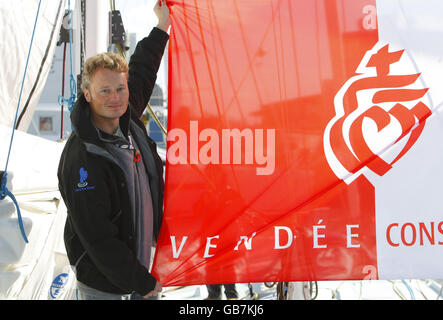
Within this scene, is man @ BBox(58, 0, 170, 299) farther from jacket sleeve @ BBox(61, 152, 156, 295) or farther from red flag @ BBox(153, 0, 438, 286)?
red flag @ BBox(153, 0, 438, 286)

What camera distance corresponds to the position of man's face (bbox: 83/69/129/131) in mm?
1519

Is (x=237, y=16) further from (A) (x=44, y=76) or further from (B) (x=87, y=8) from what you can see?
(A) (x=44, y=76)

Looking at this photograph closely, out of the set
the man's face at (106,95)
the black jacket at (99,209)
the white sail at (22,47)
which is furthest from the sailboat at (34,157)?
the man's face at (106,95)

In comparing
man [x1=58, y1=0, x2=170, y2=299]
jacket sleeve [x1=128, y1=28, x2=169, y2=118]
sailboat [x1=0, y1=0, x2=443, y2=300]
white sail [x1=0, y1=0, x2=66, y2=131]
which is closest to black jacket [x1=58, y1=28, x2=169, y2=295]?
man [x1=58, y1=0, x2=170, y2=299]

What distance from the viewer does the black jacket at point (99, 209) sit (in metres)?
1.43

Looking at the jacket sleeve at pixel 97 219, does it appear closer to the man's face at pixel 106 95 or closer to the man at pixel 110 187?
the man at pixel 110 187

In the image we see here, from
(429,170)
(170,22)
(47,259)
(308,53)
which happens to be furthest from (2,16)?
(429,170)

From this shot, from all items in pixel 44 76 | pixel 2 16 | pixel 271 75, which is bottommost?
pixel 271 75

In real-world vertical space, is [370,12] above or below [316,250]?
above

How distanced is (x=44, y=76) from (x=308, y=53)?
1.42 meters

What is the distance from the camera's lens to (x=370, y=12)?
1.66 metres

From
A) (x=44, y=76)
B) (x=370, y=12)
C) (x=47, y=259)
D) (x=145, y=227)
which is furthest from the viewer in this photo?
(x=44, y=76)

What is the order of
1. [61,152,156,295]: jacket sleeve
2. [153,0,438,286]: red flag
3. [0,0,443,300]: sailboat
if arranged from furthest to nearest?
[0,0,443,300]: sailboat < [153,0,438,286]: red flag < [61,152,156,295]: jacket sleeve

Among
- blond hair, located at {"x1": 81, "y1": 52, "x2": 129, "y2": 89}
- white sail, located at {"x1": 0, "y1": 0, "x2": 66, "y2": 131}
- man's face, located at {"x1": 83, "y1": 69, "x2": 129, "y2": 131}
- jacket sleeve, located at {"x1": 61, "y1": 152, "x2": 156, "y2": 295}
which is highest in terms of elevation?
white sail, located at {"x1": 0, "y1": 0, "x2": 66, "y2": 131}
